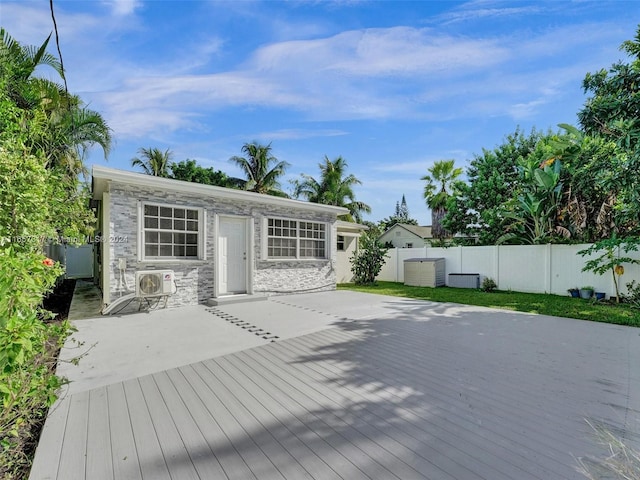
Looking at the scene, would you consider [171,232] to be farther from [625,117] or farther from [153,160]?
[153,160]

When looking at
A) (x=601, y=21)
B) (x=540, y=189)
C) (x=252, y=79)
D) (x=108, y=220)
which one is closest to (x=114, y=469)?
(x=108, y=220)

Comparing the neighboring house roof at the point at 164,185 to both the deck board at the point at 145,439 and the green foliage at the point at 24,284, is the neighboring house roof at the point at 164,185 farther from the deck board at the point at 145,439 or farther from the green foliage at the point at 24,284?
the deck board at the point at 145,439


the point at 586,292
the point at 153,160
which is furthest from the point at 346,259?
the point at 153,160

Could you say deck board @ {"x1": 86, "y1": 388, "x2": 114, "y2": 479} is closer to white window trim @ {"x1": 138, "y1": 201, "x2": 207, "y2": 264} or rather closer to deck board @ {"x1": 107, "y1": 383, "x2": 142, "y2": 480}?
deck board @ {"x1": 107, "y1": 383, "x2": 142, "y2": 480}

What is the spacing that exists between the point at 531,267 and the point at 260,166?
1943cm

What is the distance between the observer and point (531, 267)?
37.9 ft

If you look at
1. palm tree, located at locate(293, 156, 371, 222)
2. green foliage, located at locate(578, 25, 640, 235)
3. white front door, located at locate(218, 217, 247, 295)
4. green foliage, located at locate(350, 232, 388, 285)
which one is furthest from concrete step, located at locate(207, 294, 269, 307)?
palm tree, located at locate(293, 156, 371, 222)

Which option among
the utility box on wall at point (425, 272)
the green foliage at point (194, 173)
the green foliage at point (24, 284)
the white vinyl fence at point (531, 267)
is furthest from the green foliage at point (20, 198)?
the green foliage at point (194, 173)

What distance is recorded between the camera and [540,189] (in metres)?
12.5

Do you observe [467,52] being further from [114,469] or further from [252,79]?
[114,469]

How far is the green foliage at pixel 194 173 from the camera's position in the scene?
29.5 m

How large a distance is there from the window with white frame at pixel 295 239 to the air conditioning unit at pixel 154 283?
317cm

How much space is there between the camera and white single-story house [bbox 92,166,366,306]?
7043mm

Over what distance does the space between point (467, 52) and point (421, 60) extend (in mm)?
1072
